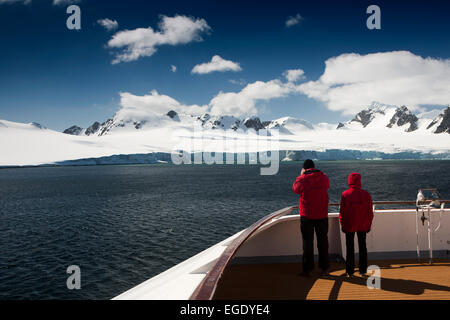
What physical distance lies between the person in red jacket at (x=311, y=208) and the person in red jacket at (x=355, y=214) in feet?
1.16

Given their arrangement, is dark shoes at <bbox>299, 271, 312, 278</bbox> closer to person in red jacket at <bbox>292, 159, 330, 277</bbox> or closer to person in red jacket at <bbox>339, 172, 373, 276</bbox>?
person in red jacket at <bbox>292, 159, 330, 277</bbox>

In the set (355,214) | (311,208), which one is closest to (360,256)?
(355,214)

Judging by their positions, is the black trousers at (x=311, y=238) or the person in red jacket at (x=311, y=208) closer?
the person in red jacket at (x=311, y=208)

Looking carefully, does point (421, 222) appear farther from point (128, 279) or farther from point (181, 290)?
point (128, 279)

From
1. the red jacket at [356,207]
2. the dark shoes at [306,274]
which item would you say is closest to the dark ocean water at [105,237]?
the dark shoes at [306,274]

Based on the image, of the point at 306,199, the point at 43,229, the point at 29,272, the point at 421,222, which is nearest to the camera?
the point at 306,199

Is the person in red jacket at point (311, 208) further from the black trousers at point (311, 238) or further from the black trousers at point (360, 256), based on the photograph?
the black trousers at point (360, 256)

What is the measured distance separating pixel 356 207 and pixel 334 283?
133 cm

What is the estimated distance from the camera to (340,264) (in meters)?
6.25

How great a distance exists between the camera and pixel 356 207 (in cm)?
536

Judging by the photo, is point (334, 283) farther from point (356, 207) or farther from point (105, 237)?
point (105, 237)

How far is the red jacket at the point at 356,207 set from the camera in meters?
5.32
